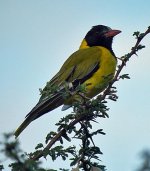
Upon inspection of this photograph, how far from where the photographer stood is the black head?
274 inches

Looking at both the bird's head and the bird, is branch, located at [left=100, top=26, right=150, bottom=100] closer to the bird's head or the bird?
the bird

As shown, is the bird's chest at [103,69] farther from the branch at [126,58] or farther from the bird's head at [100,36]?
the branch at [126,58]

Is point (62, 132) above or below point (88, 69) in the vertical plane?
below

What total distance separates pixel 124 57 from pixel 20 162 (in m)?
2.04

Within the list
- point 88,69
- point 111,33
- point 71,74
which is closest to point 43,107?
point 71,74

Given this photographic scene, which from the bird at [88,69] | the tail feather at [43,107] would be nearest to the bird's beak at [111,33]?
the bird at [88,69]

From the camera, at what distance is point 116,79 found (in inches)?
112

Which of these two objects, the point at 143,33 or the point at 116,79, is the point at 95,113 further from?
the point at 143,33

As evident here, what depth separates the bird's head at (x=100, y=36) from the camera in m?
6.97

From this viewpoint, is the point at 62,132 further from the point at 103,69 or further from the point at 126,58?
the point at 103,69

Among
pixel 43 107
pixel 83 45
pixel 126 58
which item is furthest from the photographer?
pixel 83 45

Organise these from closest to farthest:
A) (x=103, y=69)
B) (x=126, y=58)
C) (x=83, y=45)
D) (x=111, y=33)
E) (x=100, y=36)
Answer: (x=126, y=58), (x=103, y=69), (x=111, y=33), (x=100, y=36), (x=83, y=45)

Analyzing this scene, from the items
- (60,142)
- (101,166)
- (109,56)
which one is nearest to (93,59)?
(109,56)

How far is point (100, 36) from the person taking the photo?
7.25 metres
